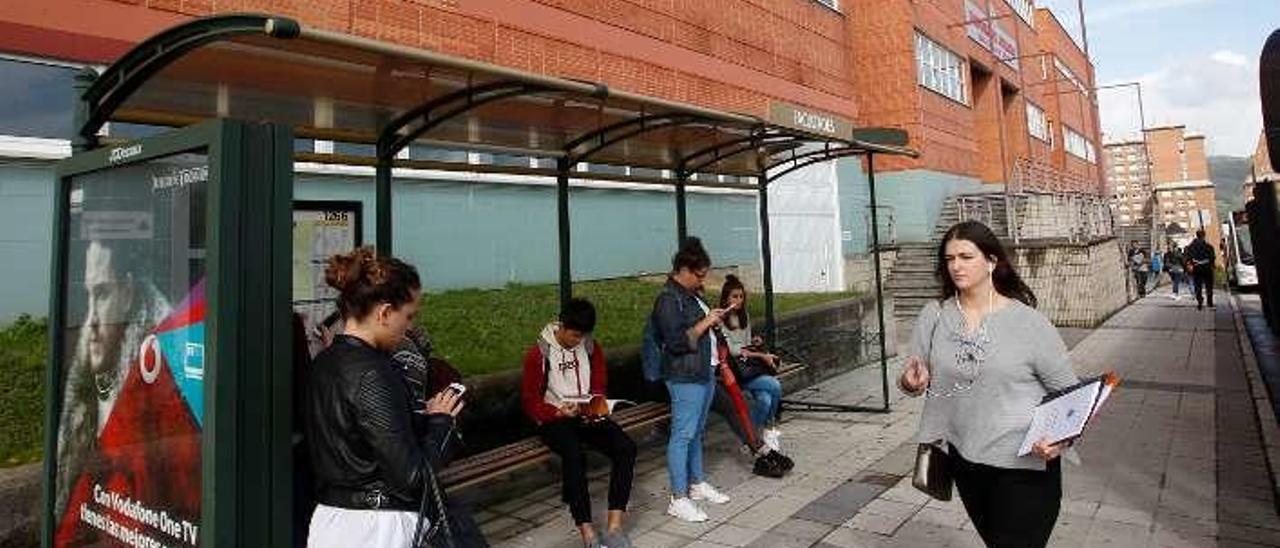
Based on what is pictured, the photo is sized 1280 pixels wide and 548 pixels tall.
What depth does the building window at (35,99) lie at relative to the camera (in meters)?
7.58

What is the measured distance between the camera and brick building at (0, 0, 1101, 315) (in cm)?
785

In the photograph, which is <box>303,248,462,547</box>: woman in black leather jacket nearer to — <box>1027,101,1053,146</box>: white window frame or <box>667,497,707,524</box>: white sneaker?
<box>667,497,707,524</box>: white sneaker

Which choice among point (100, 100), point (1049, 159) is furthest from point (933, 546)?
point (1049, 159)

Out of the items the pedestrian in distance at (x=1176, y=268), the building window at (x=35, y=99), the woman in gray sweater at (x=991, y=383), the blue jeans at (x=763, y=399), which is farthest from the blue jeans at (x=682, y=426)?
the pedestrian in distance at (x=1176, y=268)

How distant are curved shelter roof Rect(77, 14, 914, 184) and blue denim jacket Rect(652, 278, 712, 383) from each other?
132 centimetres

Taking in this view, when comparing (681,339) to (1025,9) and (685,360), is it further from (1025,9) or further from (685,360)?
(1025,9)

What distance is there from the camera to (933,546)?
4566 millimetres

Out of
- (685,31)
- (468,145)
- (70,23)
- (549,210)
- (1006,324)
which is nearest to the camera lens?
(1006,324)

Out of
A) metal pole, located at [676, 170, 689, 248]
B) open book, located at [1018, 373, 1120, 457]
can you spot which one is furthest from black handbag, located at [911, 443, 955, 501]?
metal pole, located at [676, 170, 689, 248]

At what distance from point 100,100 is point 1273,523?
269 inches

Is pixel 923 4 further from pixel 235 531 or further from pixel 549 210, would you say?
pixel 235 531

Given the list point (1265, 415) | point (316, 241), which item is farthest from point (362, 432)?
point (1265, 415)

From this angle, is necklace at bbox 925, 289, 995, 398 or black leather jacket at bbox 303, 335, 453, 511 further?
necklace at bbox 925, 289, 995, 398

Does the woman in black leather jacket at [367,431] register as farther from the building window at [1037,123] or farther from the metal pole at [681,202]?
the building window at [1037,123]
